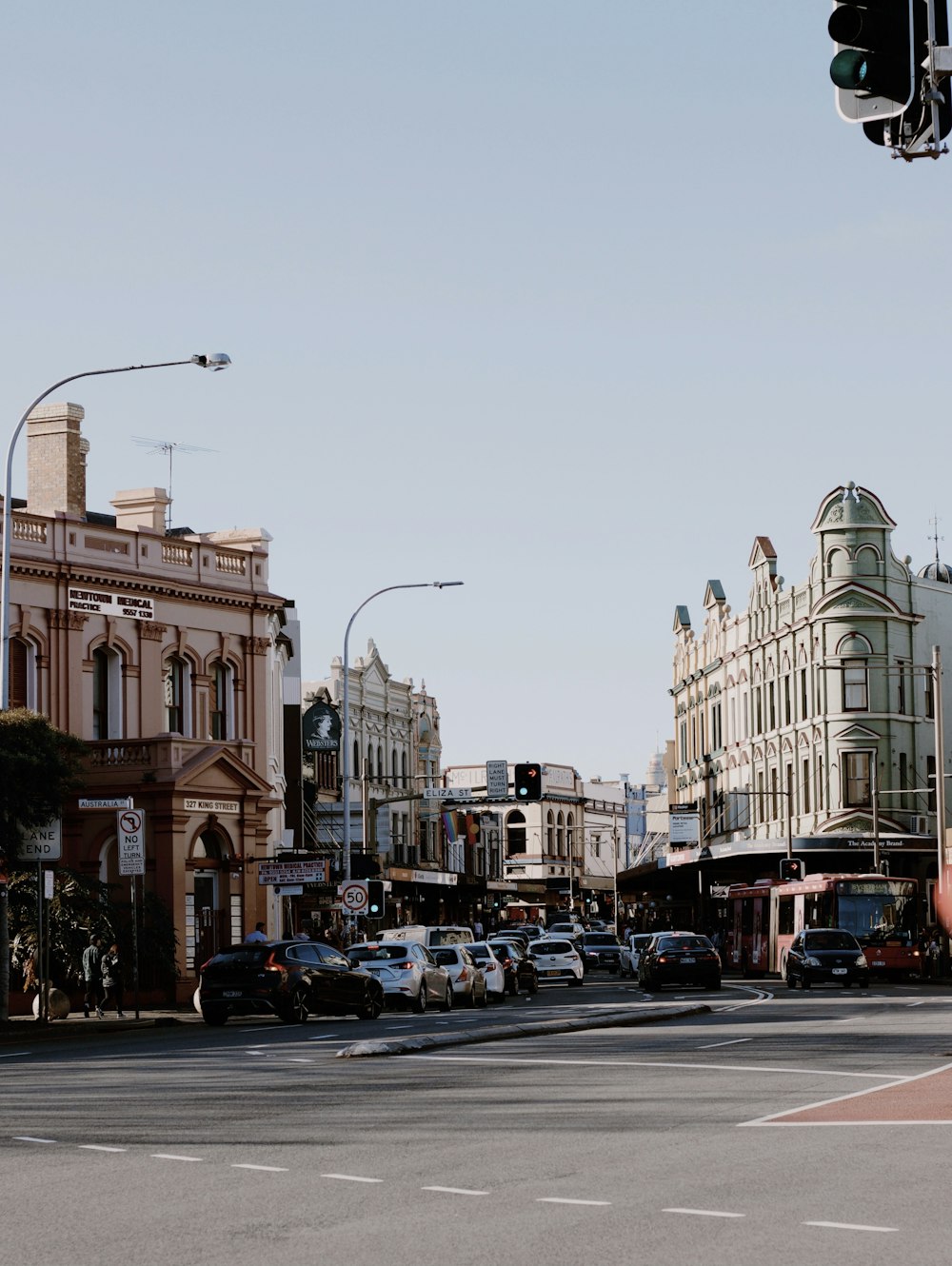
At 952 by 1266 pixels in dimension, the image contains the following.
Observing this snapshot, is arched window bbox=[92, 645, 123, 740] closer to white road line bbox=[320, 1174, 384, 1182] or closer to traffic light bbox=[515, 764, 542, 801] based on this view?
traffic light bbox=[515, 764, 542, 801]

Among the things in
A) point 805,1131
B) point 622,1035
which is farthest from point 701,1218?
point 622,1035

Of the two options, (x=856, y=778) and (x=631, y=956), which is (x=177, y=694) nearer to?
(x=631, y=956)

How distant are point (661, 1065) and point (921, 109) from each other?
15.4 m

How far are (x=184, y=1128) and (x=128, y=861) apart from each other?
20.2 meters

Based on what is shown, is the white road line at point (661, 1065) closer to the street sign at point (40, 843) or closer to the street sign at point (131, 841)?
the street sign at point (131, 841)

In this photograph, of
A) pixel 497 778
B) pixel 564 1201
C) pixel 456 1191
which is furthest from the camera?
pixel 497 778

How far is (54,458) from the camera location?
5041 cm

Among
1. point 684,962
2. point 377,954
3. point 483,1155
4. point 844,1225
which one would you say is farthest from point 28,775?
point 844,1225

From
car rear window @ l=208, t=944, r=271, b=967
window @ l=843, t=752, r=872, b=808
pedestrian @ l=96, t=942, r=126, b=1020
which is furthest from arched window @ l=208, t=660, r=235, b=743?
window @ l=843, t=752, r=872, b=808

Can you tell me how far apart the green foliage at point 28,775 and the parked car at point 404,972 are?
21.7ft

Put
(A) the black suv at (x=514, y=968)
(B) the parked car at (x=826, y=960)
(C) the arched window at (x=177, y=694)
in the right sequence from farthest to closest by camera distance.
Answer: (C) the arched window at (x=177, y=694)
(A) the black suv at (x=514, y=968)
(B) the parked car at (x=826, y=960)

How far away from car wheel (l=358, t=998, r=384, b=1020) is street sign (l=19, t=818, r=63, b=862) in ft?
19.6

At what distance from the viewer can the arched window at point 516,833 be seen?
161500 millimetres

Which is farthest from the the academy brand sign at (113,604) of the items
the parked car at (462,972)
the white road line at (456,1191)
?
the white road line at (456,1191)
